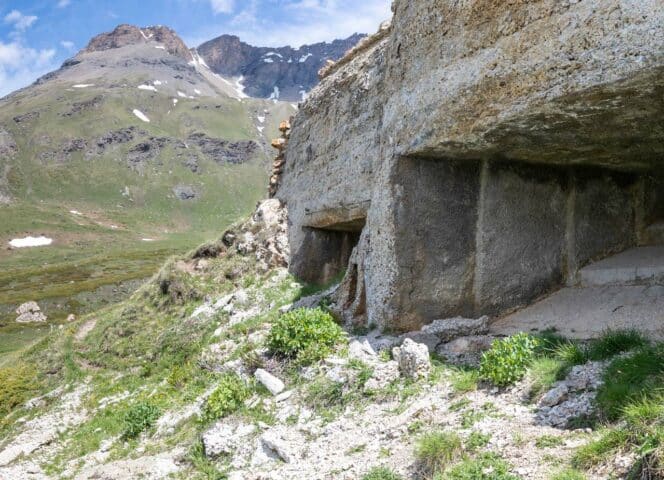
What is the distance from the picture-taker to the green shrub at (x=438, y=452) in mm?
6473

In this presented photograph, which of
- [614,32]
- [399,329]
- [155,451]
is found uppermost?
[614,32]

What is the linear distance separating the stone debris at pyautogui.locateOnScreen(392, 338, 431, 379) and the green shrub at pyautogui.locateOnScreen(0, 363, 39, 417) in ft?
54.2

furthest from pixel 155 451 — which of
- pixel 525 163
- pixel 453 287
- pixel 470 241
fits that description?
pixel 525 163

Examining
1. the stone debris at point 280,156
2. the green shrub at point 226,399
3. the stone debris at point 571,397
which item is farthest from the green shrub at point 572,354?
the stone debris at point 280,156

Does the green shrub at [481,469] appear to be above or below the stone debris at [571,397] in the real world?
below

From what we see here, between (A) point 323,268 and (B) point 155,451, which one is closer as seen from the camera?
(B) point 155,451

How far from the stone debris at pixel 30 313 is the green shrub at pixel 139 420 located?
54189mm

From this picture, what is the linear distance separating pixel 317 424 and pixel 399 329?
134 inches

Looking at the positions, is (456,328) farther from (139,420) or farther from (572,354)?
(139,420)

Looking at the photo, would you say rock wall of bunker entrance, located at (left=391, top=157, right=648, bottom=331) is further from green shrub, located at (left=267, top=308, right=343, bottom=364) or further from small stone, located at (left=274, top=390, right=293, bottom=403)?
small stone, located at (left=274, top=390, right=293, bottom=403)

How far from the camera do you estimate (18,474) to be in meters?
14.1

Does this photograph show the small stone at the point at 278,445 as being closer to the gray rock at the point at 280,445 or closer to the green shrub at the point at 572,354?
the gray rock at the point at 280,445

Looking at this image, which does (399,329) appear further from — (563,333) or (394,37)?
(394,37)

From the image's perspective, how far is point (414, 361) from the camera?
30.6 ft
